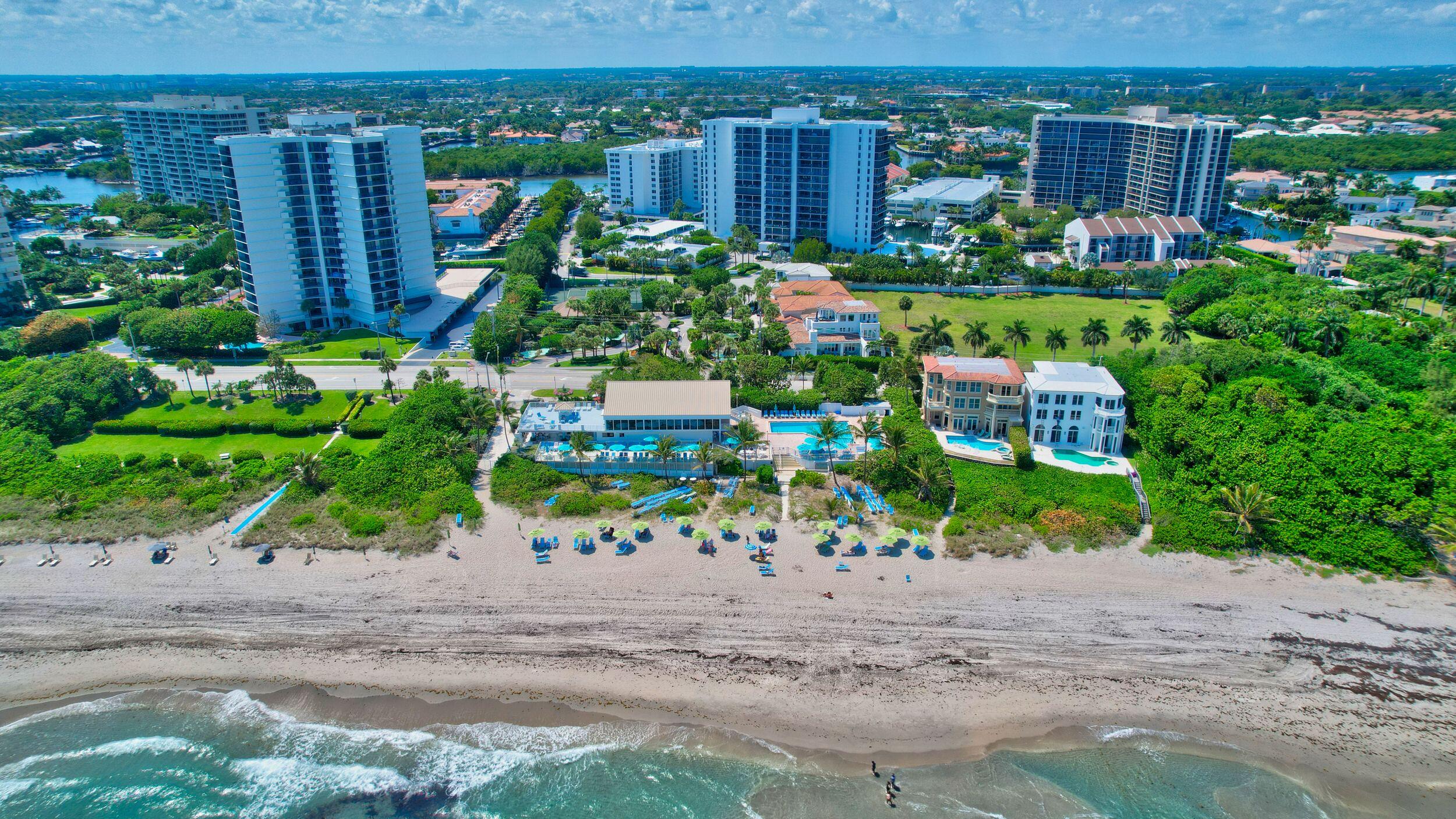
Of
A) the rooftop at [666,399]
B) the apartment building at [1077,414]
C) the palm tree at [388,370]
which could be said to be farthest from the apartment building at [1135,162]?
the palm tree at [388,370]

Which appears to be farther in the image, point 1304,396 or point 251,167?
point 251,167

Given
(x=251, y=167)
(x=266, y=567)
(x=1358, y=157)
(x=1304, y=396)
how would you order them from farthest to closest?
(x=1358, y=157), (x=251, y=167), (x=1304, y=396), (x=266, y=567)

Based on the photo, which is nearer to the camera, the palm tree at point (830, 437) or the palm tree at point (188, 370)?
the palm tree at point (830, 437)

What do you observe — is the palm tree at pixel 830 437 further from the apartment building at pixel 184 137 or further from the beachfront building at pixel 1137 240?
the apartment building at pixel 184 137

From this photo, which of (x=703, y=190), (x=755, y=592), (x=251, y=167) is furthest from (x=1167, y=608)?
(x=703, y=190)

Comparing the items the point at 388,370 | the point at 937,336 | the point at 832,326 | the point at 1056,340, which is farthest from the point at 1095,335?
the point at 388,370

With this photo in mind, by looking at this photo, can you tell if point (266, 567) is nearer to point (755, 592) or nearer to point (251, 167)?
point (755, 592)

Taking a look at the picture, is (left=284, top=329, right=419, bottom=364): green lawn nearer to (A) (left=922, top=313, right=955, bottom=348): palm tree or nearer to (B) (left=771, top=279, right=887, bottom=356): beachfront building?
(B) (left=771, top=279, right=887, bottom=356): beachfront building
